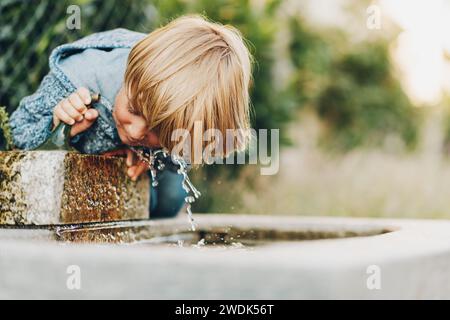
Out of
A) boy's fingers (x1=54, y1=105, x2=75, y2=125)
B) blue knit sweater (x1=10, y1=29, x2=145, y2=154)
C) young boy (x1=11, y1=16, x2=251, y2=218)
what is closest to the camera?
young boy (x1=11, y1=16, x2=251, y2=218)

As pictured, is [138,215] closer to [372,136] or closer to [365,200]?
[365,200]

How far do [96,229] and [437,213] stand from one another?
3604mm

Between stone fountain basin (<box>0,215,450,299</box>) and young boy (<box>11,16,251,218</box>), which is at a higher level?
young boy (<box>11,16,251,218</box>)

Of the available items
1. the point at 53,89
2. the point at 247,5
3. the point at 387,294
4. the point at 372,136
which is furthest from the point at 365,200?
the point at 372,136

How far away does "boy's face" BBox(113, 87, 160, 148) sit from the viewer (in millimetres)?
2092

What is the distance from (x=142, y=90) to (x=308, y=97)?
5841mm

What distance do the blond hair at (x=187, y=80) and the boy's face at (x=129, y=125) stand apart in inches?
1.3

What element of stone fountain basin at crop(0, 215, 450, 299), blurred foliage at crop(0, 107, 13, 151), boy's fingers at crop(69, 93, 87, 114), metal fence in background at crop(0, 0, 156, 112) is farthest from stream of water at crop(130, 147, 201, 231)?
stone fountain basin at crop(0, 215, 450, 299)

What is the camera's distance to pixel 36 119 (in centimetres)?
236

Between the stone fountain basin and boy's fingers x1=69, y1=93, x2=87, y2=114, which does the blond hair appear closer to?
boy's fingers x1=69, y1=93, x2=87, y2=114

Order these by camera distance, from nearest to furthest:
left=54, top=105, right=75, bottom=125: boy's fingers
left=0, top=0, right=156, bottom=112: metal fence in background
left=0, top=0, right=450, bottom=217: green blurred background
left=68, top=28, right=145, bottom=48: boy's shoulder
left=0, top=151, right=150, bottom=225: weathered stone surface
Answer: left=0, top=151, right=150, bottom=225: weathered stone surface
left=54, top=105, right=75, bottom=125: boy's fingers
left=68, top=28, right=145, bottom=48: boy's shoulder
left=0, top=0, right=156, bottom=112: metal fence in background
left=0, top=0, right=450, bottom=217: green blurred background

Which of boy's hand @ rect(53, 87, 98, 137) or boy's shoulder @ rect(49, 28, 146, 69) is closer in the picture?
boy's hand @ rect(53, 87, 98, 137)

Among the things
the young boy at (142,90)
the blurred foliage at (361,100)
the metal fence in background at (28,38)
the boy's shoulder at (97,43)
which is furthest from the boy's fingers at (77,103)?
the blurred foliage at (361,100)

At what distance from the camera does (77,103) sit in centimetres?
218
